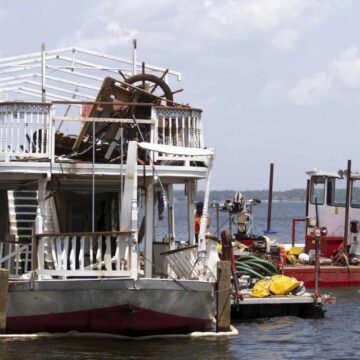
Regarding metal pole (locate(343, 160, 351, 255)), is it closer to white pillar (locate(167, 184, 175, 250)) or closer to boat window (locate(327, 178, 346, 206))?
boat window (locate(327, 178, 346, 206))

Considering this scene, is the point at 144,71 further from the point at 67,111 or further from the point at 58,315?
the point at 58,315

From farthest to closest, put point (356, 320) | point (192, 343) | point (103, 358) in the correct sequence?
point (356, 320), point (192, 343), point (103, 358)

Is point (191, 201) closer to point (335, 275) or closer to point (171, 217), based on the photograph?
point (171, 217)

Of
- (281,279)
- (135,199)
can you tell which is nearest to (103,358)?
(135,199)

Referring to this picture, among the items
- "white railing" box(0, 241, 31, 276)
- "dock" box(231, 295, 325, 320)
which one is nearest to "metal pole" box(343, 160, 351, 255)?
"dock" box(231, 295, 325, 320)

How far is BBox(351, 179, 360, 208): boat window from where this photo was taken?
35.2 meters

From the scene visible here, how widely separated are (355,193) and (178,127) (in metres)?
14.6

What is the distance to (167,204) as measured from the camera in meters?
23.5

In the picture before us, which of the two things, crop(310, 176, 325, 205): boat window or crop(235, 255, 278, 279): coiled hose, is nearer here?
crop(235, 255, 278, 279): coiled hose

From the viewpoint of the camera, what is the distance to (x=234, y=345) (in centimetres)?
2152

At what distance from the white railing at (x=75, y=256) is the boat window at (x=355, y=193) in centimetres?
1534

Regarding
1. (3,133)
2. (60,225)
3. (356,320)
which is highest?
(3,133)

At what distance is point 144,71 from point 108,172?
329cm

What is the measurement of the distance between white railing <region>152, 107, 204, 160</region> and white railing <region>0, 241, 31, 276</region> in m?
3.07
